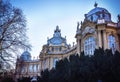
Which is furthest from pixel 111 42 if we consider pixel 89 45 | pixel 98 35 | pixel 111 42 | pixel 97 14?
pixel 97 14

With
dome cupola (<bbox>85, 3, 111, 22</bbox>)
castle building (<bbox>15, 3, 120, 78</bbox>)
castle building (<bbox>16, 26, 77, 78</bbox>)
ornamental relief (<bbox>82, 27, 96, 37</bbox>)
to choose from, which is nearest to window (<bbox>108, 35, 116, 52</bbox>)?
castle building (<bbox>15, 3, 120, 78</bbox>)

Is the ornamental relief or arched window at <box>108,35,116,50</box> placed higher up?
the ornamental relief

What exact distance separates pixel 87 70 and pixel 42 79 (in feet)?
30.2

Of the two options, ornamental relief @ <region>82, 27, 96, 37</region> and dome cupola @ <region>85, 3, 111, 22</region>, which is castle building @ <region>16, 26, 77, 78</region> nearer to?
dome cupola @ <region>85, 3, 111, 22</region>

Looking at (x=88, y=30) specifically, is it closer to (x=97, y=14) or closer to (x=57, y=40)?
(x=97, y=14)

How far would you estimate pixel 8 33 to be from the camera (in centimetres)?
1891

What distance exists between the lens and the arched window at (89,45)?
117 ft

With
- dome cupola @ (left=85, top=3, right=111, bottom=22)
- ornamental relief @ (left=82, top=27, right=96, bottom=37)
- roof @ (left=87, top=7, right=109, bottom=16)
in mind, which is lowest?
ornamental relief @ (left=82, top=27, right=96, bottom=37)

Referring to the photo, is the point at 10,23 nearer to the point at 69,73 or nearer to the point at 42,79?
the point at 69,73

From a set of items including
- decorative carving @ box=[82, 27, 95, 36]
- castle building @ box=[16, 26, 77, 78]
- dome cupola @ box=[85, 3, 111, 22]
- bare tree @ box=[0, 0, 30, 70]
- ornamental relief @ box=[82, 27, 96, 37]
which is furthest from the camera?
castle building @ box=[16, 26, 77, 78]

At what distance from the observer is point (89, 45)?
3644 centimetres

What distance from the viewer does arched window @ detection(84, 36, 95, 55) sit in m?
35.6

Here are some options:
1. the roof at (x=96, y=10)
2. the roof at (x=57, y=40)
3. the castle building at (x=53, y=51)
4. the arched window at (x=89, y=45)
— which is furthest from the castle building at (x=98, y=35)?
the roof at (x=57, y=40)

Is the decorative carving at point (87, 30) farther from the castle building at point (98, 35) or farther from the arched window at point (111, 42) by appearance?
the arched window at point (111, 42)
